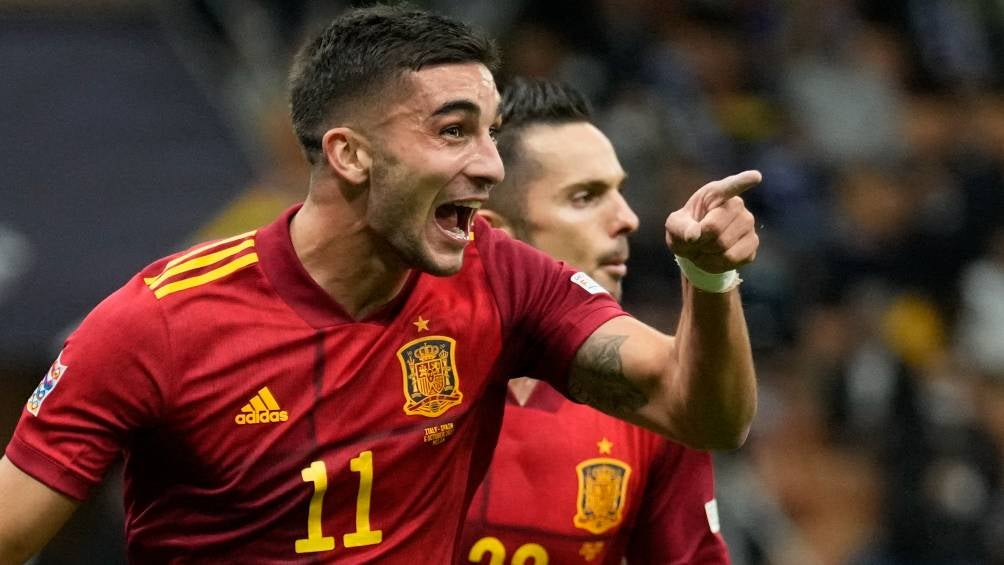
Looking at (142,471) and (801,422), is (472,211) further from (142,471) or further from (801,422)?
(801,422)

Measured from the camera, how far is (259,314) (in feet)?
11.8

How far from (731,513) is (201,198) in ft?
9.57

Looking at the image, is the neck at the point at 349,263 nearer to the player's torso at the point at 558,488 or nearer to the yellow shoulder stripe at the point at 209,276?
the yellow shoulder stripe at the point at 209,276

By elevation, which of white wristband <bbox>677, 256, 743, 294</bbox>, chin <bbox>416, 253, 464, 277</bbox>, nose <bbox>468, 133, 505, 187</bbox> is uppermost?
nose <bbox>468, 133, 505, 187</bbox>

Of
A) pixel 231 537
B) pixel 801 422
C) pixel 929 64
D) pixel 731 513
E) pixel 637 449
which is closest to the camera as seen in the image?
pixel 231 537

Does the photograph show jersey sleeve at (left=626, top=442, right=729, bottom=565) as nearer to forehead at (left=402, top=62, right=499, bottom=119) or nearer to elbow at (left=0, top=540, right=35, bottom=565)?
forehead at (left=402, top=62, right=499, bottom=119)

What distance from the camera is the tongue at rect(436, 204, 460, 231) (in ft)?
12.0

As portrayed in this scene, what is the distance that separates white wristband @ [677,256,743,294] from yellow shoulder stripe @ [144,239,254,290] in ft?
3.31

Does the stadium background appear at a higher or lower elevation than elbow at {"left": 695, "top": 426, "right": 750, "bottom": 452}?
higher

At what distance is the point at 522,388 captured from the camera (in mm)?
4488

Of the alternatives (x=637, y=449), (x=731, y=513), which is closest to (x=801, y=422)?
(x=731, y=513)

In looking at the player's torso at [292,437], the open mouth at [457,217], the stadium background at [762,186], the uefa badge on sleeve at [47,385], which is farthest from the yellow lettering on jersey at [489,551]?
the stadium background at [762,186]

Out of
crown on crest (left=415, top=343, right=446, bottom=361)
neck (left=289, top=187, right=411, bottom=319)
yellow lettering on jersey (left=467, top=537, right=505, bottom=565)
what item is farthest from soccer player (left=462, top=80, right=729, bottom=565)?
neck (left=289, top=187, right=411, bottom=319)

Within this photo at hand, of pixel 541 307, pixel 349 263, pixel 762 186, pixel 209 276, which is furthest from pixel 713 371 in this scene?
pixel 762 186
